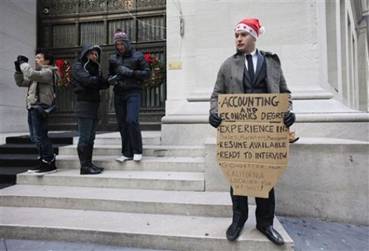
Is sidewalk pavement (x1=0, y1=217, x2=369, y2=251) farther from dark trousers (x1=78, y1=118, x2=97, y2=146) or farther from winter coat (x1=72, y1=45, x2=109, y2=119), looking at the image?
winter coat (x1=72, y1=45, x2=109, y2=119)

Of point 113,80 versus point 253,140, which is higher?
point 113,80

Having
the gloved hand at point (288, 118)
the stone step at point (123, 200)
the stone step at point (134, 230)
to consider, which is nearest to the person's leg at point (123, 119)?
the stone step at point (123, 200)

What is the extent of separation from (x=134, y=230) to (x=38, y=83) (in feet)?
10.4

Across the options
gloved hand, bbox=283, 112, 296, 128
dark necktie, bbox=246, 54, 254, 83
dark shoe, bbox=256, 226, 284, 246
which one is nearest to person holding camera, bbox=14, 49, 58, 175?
dark necktie, bbox=246, 54, 254, 83

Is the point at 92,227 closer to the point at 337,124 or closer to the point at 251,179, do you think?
the point at 251,179

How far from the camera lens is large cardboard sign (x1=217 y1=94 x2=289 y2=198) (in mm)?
3107

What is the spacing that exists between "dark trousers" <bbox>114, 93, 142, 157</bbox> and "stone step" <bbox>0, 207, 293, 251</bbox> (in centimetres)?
140

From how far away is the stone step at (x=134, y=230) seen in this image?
11.0 feet

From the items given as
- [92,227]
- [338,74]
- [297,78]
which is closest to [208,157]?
[92,227]

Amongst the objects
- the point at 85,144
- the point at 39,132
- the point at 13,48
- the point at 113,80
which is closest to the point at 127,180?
the point at 85,144

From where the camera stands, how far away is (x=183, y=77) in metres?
7.09

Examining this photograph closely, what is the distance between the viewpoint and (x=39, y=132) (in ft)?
17.0

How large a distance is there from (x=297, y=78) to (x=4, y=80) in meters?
7.65

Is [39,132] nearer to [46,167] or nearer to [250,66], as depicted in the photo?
[46,167]
